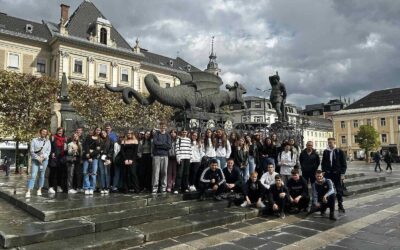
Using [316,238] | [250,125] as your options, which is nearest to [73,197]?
[316,238]

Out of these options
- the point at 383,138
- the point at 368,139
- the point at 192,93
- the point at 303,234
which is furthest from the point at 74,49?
the point at 383,138

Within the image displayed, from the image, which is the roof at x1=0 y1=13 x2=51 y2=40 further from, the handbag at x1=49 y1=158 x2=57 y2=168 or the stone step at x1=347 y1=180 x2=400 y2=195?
the stone step at x1=347 y1=180 x2=400 y2=195

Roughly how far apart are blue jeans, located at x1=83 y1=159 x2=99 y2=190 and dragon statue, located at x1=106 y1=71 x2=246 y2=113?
14.1 feet

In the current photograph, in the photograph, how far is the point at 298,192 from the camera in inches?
347

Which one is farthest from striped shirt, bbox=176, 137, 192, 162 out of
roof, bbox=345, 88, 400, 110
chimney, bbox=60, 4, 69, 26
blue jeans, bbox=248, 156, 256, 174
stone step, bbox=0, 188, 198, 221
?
roof, bbox=345, 88, 400, 110

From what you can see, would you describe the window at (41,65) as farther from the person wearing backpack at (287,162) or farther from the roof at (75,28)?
the person wearing backpack at (287,162)

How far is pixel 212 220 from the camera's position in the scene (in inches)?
286

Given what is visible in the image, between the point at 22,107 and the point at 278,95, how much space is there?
2299 cm

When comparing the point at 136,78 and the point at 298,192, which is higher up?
the point at 136,78

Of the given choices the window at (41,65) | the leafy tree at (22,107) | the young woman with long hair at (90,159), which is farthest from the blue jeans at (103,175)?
the window at (41,65)

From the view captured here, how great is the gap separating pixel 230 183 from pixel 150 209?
2.67 m

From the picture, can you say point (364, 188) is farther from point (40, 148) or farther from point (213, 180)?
point (40, 148)

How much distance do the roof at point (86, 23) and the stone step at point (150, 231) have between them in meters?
44.6

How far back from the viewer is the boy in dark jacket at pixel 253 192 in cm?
884
